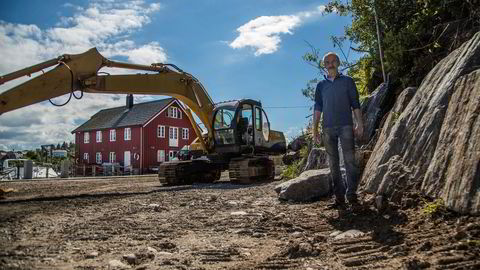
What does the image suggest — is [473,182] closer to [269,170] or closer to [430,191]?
[430,191]

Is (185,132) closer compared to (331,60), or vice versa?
(331,60)

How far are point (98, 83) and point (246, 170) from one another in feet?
16.6

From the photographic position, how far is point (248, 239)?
4.16 m

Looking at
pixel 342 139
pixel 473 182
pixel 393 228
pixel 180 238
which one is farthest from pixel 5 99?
pixel 473 182

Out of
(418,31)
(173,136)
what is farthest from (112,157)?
(418,31)

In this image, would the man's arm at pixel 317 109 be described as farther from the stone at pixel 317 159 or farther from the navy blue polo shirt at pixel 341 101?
the stone at pixel 317 159

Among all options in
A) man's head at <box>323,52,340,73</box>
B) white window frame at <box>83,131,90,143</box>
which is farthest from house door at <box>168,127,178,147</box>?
man's head at <box>323,52,340,73</box>

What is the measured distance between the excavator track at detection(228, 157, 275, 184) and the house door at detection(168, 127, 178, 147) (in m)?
31.2

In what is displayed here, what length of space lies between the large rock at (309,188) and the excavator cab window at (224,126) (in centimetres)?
616

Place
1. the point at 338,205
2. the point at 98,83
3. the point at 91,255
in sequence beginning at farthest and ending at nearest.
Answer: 1. the point at 98,83
2. the point at 338,205
3. the point at 91,255

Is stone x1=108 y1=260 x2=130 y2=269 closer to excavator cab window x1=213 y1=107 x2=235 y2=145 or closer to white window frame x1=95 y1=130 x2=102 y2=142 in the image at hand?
excavator cab window x1=213 y1=107 x2=235 y2=145

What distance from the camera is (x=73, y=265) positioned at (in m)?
3.21

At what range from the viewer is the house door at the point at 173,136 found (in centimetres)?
4336

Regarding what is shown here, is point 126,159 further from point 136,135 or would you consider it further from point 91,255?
point 91,255
